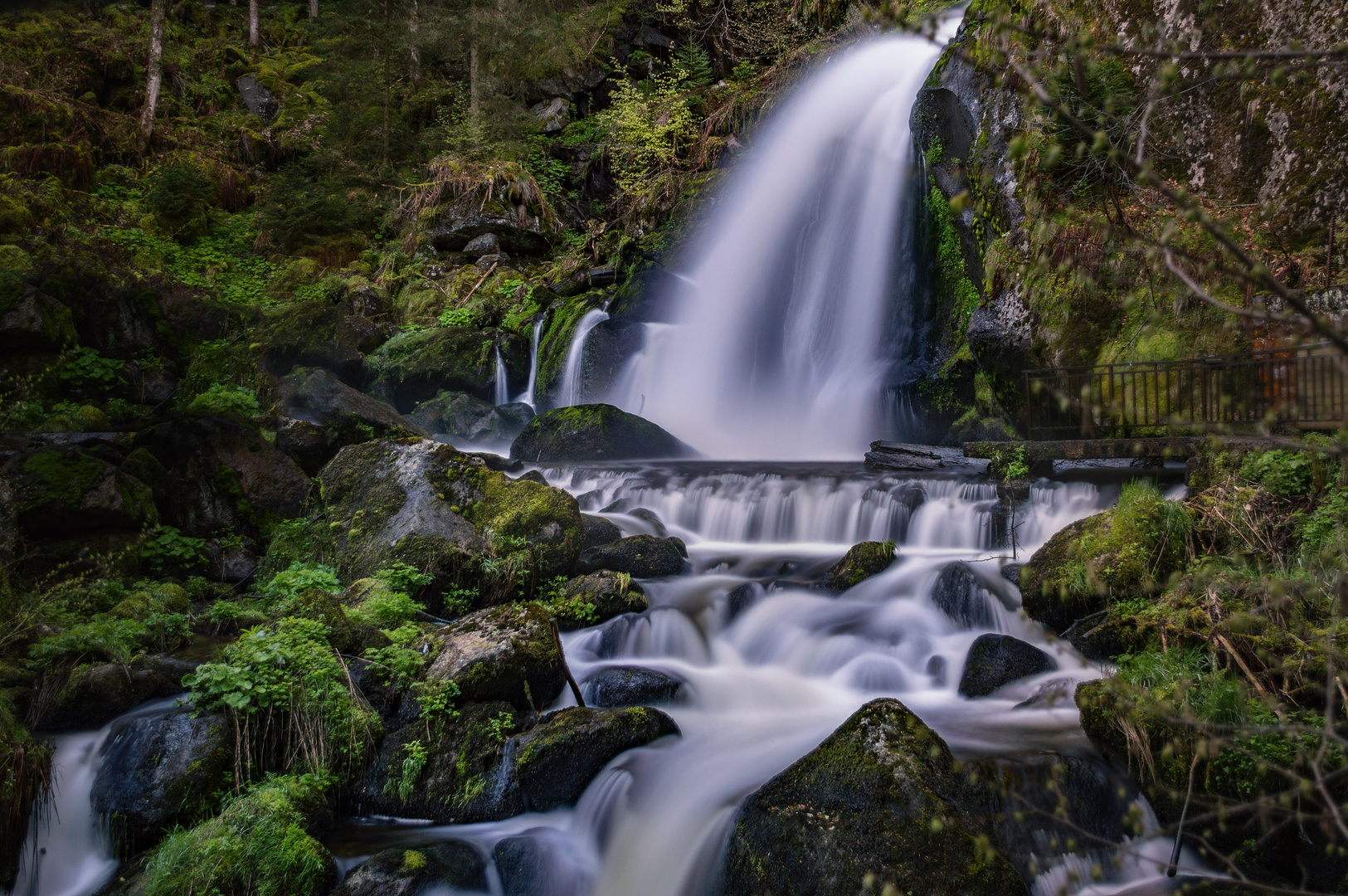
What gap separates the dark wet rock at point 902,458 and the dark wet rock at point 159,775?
845cm

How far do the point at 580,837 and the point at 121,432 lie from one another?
6901 millimetres

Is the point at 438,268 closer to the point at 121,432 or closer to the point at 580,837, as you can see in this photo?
the point at 121,432

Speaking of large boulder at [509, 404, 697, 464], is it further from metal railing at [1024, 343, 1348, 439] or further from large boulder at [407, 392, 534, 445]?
metal railing at [1024, 343, 1348, 439]

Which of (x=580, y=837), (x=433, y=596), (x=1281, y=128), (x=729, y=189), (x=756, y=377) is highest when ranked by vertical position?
(x=729, y=189)

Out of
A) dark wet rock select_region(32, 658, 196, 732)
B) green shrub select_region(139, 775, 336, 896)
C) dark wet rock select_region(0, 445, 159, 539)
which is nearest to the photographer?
green shrub select_region(139, 775, 336, 896)

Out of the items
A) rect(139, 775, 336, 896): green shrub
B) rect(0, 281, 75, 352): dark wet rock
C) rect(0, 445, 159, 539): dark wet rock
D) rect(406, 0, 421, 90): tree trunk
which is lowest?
rect(139, 775, 336, 896): green shrub

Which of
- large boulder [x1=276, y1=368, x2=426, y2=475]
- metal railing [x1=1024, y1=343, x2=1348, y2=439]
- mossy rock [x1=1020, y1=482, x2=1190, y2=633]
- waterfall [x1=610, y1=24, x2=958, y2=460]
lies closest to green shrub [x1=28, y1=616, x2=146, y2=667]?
large boulder [x1=276, y1=368, x2=426, y2=475]

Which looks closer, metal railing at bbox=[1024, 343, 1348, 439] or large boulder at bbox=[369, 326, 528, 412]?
metal railing at bbox=[1024, 343, 1348, 439]

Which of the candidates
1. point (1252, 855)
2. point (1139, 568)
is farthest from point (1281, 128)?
point (1252, 855)

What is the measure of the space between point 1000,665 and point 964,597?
3.41 feet

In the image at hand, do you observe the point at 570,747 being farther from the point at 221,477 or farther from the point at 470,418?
the point at 470,418

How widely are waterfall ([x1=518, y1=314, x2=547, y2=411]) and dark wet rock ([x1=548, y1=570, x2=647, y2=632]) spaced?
988 centimetres

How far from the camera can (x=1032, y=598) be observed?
6477mm

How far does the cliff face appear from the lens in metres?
7.42
